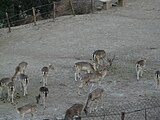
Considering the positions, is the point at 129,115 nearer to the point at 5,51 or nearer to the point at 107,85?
the point at 107,85

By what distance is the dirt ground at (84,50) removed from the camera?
17.3 meters

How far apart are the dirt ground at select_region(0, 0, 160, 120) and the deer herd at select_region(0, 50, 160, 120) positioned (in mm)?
274

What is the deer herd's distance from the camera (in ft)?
49.1

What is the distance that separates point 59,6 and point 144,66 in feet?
56.5

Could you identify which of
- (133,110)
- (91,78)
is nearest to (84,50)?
(91,78)

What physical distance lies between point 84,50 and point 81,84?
6.49 meters

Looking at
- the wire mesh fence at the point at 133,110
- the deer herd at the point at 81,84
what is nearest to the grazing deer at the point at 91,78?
the deer herd at the point at 81,84

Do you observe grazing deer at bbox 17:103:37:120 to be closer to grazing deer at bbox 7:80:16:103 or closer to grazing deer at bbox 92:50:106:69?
grazing deer at bbox 7:80:16:103

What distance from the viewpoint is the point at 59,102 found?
16.8 meters

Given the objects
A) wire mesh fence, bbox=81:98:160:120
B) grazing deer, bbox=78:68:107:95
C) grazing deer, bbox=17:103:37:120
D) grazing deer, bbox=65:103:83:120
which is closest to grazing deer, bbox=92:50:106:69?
grazing deer, bbox=78:68:107:95

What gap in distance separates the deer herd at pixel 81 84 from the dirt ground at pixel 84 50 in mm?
274

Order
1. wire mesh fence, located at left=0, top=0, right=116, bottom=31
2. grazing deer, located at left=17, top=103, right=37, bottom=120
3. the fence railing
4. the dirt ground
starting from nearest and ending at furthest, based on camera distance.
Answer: grazing deer, located at left=17, top=103, right=37, bottom=120, the dirt ground, the fence railing, wire mesh fence, located at left=0, top=0, right=116, bottom=31

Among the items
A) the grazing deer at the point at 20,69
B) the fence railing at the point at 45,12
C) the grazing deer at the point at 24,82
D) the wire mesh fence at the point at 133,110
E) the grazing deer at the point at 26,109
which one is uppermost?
the fence railing at the point at 45,12

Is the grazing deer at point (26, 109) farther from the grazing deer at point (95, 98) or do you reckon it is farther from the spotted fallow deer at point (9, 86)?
the spotted fallow deer at point (9, 86)
